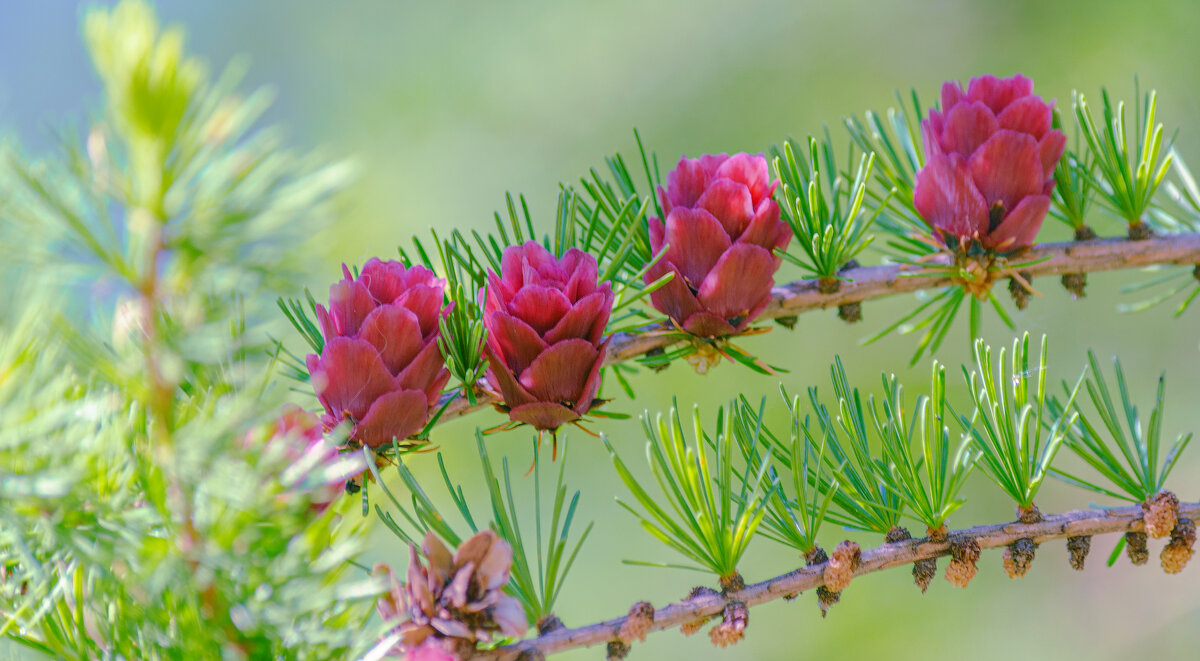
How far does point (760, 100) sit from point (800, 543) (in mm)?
1223

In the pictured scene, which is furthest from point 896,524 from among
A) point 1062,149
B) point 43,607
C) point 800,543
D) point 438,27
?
point 438,27

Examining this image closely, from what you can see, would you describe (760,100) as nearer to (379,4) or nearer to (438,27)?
(438,27)

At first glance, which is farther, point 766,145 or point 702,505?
point 766,145

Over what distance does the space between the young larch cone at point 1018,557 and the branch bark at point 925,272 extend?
12cm

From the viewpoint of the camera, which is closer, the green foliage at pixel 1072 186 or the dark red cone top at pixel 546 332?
the dark red cone top at pixel 546 332

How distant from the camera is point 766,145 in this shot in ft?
4.29

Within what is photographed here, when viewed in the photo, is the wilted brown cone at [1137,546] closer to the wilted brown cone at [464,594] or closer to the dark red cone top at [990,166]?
the dark red cone top at [990,166]

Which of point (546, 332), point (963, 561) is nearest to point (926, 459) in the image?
point (963, 561)

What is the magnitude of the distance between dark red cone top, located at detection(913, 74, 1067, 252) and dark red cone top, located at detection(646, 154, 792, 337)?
7 cm

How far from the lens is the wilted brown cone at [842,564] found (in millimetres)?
317

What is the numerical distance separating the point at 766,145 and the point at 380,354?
3.52 feet

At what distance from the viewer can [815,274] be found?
0.40 m

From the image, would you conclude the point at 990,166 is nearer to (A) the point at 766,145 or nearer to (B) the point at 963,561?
(B) the point at 963,561

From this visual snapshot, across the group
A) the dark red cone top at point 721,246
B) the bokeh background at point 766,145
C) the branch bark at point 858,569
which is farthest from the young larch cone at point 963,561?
the bokeh background at point 766,145
